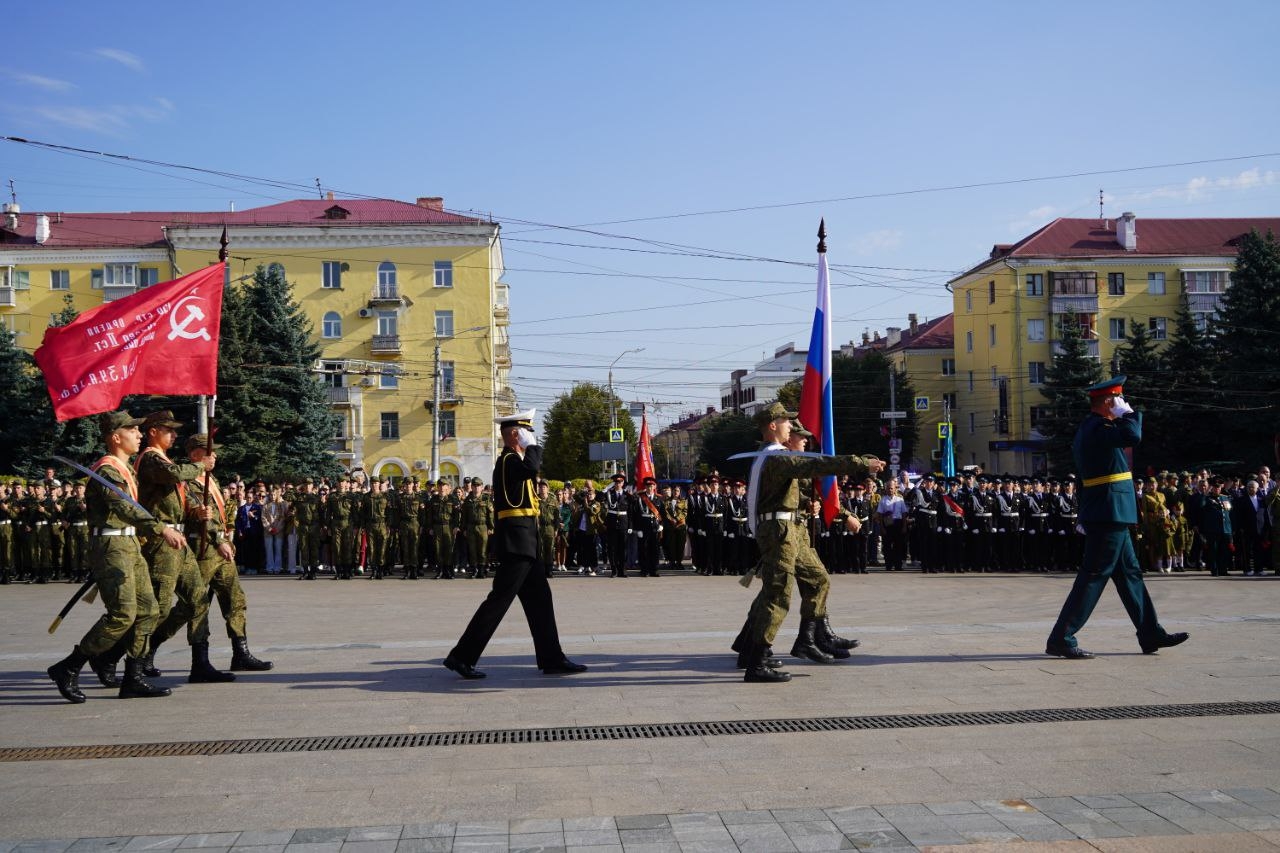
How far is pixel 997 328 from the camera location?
71.6 metres

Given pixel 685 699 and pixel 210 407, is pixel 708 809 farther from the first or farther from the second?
pixel 210 407

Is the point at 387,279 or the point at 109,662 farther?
the point at 387,279

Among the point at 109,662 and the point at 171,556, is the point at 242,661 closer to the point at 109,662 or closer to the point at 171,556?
the point at 109,662

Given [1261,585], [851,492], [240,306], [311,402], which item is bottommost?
[1261,585]

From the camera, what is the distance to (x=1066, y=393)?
54.2 meters

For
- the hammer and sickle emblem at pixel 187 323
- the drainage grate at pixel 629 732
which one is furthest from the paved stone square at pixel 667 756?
the hammer and sickle emblem at pixel 187 323

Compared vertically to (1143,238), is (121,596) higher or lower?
lower

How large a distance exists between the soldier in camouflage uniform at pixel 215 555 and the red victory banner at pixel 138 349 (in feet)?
2.14

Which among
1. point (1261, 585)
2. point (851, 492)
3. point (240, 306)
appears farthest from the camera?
point (240, 306)

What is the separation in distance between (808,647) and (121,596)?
17.1 feet

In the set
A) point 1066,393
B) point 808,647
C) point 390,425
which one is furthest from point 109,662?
point 390,425

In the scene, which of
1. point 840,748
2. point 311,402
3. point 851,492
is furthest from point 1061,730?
point 311,402

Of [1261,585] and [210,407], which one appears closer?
[210,407]

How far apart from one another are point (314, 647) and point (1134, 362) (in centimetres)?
4785
